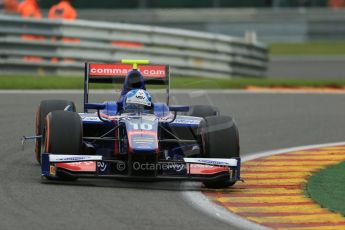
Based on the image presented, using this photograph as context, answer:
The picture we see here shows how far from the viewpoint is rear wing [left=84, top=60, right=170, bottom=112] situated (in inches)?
481

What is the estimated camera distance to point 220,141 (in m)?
10.5

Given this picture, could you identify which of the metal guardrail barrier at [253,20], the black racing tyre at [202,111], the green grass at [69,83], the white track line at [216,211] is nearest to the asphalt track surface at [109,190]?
the white track line at [216,211]

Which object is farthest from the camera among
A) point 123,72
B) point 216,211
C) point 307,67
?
point 307,67

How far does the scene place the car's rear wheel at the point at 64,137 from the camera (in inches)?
406

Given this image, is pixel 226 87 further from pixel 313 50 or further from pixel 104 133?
pixel 313 50

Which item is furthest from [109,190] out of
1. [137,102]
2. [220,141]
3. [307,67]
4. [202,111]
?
[307,67]

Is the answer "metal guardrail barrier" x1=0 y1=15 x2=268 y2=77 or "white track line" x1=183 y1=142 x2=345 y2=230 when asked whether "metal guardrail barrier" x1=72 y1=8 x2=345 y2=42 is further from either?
"white track line" x1=183 y1=142 x2=345 y2=230

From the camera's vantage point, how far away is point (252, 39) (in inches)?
977

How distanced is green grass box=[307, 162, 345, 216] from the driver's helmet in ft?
5.84

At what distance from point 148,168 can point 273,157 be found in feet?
9.88

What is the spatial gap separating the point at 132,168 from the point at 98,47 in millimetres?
11188

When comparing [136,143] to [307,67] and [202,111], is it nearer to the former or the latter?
[202,111]

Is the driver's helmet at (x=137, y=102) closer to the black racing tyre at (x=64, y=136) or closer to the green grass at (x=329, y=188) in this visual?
the black racing tyre at (x=64, y=136)

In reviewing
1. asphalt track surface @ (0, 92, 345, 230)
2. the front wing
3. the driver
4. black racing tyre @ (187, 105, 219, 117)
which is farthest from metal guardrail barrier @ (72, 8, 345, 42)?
the front wing
